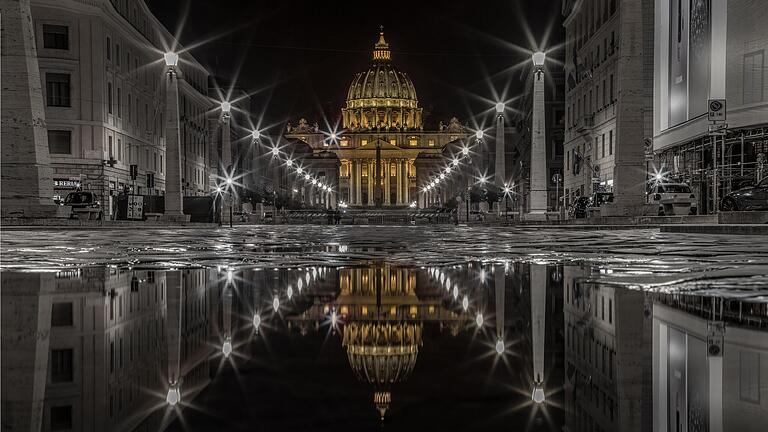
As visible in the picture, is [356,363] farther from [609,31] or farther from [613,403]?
[609,31]

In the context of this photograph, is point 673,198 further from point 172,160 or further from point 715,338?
point 715,338

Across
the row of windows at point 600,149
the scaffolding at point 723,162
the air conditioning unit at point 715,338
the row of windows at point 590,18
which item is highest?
the row of windows at point 590,18

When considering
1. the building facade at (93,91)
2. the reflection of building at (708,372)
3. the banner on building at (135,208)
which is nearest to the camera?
the reflection of building at (708,372)

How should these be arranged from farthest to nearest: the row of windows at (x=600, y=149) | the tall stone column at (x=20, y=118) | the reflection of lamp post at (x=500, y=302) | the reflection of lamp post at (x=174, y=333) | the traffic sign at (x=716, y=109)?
the row of windows at (x=600, y=149)
the traffic sign at (x=716, y=109)
the tall stone column at (x=20, y=118)
the reflection of lamp post at (x=500, y=302)
the reflection of lamp post at (x=174, y=333)

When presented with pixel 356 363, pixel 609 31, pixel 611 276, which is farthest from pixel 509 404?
pixel 609 31

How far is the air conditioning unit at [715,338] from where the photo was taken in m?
2.58

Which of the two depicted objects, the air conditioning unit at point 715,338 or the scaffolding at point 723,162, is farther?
the scaffolding at point 723,162

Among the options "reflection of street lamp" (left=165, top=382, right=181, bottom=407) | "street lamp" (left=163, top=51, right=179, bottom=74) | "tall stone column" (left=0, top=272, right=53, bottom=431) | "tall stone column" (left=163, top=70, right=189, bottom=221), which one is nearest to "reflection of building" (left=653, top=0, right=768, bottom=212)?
"tall stone column" (left=163, top=70, right=189, bottom=221)

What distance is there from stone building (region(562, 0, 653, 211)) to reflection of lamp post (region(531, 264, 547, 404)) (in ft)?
74.5

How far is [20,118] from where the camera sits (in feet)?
80.2

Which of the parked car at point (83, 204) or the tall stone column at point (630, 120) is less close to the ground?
the tall stone column at point (630, 120)

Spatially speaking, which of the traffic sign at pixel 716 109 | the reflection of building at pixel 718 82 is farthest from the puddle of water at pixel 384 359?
the reflection of building at pixel 718 82

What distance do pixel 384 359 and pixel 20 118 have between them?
24843mm

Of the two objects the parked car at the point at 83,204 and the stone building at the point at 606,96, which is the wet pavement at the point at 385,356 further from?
the parked car at the point at 83,204
